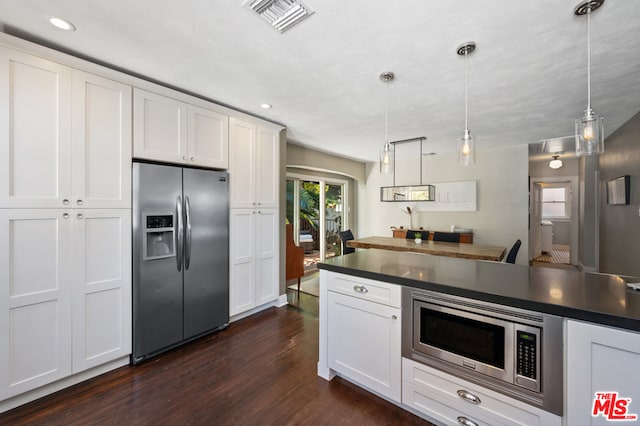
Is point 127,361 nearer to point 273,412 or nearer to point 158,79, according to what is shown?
point 273,412

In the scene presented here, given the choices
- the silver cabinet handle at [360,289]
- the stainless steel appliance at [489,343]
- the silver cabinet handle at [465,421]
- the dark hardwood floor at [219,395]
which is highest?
the silver cabinet handle at [360,289]

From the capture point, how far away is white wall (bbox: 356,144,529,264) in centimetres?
489

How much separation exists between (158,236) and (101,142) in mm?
870

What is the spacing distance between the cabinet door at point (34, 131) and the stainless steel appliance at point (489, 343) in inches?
101

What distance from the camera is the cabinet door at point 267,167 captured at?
10.8 ft

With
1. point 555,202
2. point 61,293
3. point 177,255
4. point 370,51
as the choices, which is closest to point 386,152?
point 370,51

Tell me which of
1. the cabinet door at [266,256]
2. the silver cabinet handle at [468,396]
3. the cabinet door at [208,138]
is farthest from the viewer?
the cabinet door at [266,256]

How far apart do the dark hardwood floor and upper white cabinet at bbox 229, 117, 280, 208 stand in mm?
1591

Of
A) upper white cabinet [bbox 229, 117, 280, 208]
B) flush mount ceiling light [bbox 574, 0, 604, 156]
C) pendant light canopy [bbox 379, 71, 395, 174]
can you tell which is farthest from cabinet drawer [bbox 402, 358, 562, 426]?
upper white cabinet [bbox 229, 117, 280, 208]

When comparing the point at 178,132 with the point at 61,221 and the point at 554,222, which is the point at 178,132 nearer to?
the point at 61,221

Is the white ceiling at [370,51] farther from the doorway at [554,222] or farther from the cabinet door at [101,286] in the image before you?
the doorway at [554,222]

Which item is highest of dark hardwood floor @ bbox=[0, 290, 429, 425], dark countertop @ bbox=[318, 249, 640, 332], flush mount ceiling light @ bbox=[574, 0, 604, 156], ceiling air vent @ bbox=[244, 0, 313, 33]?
ceiling air vent @ bbox=[244, 0, 313, 33]

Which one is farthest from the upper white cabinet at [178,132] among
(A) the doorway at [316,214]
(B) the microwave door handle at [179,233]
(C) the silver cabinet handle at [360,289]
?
(A) the doorway at [316,214]

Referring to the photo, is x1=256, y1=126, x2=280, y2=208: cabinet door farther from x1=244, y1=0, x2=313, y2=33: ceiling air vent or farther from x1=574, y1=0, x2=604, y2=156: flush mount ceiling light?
x1=574, y1=0, x2=604, y2=156: flush mount ceiling light
